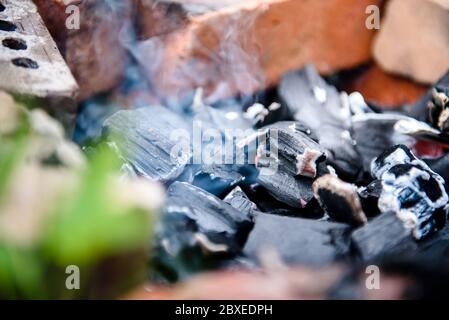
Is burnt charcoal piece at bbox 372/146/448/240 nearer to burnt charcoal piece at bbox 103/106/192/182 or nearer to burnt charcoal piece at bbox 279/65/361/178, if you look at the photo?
burnt charcoal piece at bbox 279/65/361/178

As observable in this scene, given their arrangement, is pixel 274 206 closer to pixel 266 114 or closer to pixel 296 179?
pixel 296 179

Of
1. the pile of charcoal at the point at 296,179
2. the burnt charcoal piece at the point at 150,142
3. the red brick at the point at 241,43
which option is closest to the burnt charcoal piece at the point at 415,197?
the pile of charcoal at the point at 296,179

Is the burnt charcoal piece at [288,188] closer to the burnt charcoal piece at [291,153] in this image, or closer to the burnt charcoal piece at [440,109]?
A: the burnt charcoal piece at [291,153]

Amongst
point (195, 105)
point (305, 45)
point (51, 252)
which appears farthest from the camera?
point (305, 45)

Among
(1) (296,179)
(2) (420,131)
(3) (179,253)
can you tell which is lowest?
(3) (179,253)

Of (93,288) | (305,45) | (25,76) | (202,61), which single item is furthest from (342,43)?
(93,288)

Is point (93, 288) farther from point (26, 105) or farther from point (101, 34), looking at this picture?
point (101, 34)

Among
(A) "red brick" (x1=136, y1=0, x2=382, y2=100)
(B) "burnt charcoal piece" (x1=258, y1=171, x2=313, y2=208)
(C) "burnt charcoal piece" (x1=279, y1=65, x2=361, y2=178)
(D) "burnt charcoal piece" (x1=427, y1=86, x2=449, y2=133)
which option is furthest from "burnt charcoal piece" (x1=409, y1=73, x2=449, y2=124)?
(B) "burnt charcoal piece" (x1=258, y1=171, x2=313, y2=208)

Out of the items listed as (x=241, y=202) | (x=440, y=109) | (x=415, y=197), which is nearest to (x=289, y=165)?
(x=241, y=202)
